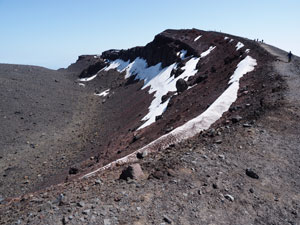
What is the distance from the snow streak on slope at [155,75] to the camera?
3333 centimetres

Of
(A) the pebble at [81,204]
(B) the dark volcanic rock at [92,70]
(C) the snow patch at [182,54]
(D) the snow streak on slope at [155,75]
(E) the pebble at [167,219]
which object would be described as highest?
(B) the dark volcanic rock at [92,70]

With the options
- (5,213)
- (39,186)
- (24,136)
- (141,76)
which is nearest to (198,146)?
(5,213)

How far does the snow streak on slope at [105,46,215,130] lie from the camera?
3333 cm

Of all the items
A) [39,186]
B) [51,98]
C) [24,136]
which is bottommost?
[39,186]

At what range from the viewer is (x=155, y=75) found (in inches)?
2195

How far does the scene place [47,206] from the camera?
865 cm

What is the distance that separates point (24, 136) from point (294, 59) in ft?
120

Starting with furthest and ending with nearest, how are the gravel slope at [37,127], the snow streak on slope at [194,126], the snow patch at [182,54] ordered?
the snow patch at [182,54] → the gravel slope at [37,127] → the snow streak on slope at [194,126]

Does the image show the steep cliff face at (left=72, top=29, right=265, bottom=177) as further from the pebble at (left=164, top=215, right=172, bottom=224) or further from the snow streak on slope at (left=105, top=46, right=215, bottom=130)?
the pebble at (left=164, top=215, right=172, bottom=224)

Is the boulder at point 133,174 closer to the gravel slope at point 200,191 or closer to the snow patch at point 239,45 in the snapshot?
the gravel slope at point 200,191

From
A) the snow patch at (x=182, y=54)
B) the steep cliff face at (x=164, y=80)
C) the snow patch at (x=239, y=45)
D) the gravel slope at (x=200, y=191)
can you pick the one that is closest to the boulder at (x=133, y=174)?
the gravel slope at (x=200, y=191)

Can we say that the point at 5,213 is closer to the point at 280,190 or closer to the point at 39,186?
the point at 280,190

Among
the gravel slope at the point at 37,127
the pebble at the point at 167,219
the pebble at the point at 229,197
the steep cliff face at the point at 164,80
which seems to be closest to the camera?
the pebble at the point at 167,219

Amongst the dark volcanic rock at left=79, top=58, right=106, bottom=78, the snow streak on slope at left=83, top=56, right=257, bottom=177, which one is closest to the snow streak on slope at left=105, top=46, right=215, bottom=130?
the dark volcanic rock at left=79, top=58, right=106, bottom=78
